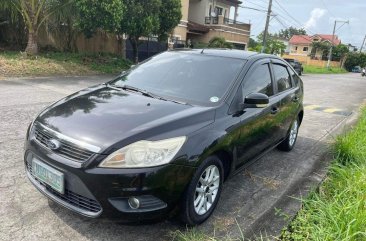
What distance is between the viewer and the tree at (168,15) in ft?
55.9

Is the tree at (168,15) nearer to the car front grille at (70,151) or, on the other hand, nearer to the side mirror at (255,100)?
the side mirror at (255,100)

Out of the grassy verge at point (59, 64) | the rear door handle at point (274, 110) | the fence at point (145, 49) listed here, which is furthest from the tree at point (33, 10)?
the rear door handle at point (274, 110)

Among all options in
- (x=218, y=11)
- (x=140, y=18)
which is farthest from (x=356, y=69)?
(x=140, y=18)

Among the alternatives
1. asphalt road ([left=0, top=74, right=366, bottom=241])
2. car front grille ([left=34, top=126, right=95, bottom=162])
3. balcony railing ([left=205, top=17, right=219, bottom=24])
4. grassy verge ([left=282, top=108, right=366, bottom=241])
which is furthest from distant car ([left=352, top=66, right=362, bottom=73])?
car front grille ([left=34, top=126, right=95, bottom=162])

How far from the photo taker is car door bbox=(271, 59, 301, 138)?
4.83 meters

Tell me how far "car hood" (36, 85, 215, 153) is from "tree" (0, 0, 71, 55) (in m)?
11.5

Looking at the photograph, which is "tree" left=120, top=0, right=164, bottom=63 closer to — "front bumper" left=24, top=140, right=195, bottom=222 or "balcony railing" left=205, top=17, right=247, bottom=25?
"front bumper" left=24, top=140, right=195, bottom=222

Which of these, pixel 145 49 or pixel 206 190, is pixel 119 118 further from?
pixel 145 49

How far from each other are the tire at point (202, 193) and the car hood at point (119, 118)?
376mm

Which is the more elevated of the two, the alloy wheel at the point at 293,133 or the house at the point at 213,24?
the house at the point at 213,24

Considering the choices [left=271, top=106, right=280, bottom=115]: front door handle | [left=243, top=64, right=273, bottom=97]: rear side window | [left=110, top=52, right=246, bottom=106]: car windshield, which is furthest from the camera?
[left=271, top=106, right=280, bottom=115]: front door handle

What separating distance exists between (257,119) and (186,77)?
95 cm

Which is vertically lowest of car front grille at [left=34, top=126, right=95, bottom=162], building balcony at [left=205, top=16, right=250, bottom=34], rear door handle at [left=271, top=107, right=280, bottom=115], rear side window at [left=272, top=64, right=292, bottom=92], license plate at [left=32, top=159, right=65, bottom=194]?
license plate at [left=32, top=159, right=65, bottom=194]

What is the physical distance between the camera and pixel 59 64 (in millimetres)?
13523
